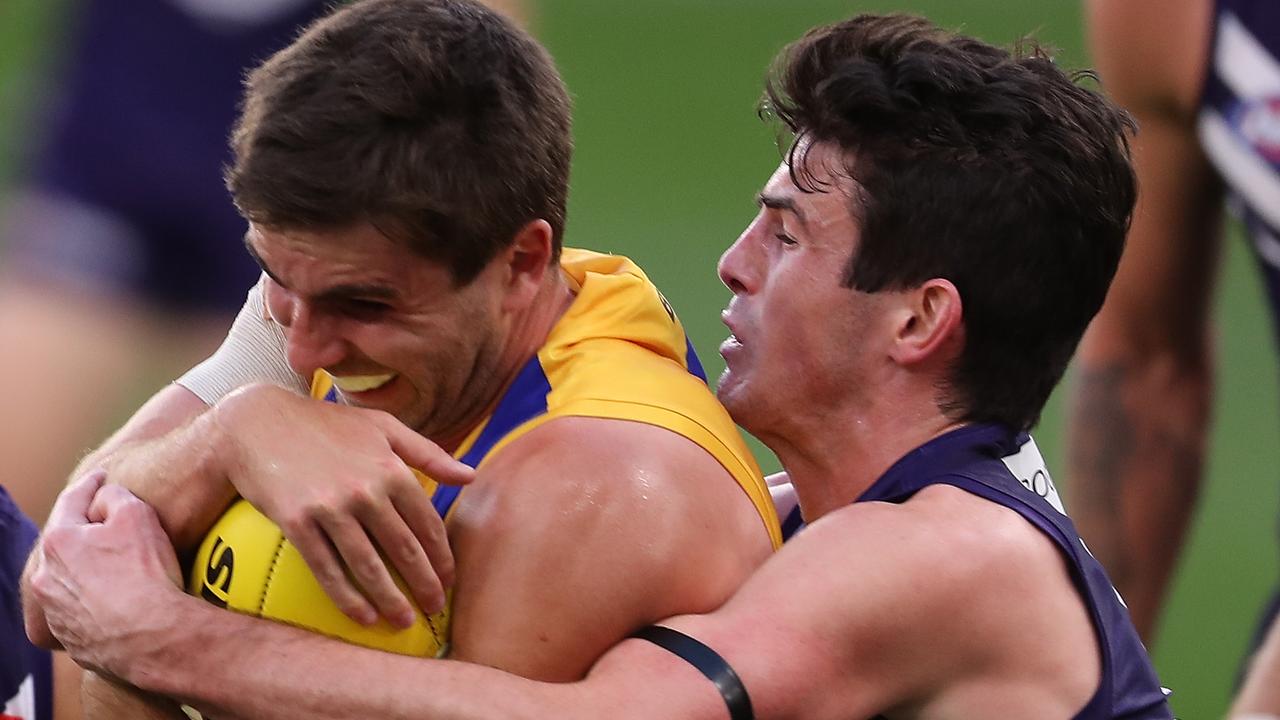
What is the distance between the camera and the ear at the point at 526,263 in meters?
3.69

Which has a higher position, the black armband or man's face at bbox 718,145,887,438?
man's face at bbox 718,145,887,438

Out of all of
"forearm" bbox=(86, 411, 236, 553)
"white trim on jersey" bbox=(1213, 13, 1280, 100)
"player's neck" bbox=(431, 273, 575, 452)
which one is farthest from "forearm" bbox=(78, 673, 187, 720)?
"white trim on jersey" bbox=(1213, 13, 1280, 100)

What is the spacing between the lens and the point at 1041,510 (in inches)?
147

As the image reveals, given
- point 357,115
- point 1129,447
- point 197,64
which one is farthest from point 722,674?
point 197,64

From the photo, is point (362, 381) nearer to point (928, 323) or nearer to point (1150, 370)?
point (928, 323)

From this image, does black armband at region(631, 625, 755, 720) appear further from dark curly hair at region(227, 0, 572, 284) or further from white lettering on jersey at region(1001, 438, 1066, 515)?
white lettering on jersey at region(1001, 438, 1066, 515)

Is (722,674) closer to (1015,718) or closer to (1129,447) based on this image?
(1015,718)

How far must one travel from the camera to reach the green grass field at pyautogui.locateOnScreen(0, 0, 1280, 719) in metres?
8.64

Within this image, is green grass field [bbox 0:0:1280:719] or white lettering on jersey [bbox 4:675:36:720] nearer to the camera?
white lettering on jersey [bbox 4:675:36:720]

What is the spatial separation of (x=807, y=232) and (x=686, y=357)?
34 cm

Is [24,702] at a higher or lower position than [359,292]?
lower

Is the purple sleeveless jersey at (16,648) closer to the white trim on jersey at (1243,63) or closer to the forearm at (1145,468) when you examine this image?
the forearm at (1145,468)

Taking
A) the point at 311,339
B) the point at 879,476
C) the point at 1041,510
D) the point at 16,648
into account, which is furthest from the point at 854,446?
the point at 16,648

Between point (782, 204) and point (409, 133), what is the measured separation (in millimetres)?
875
